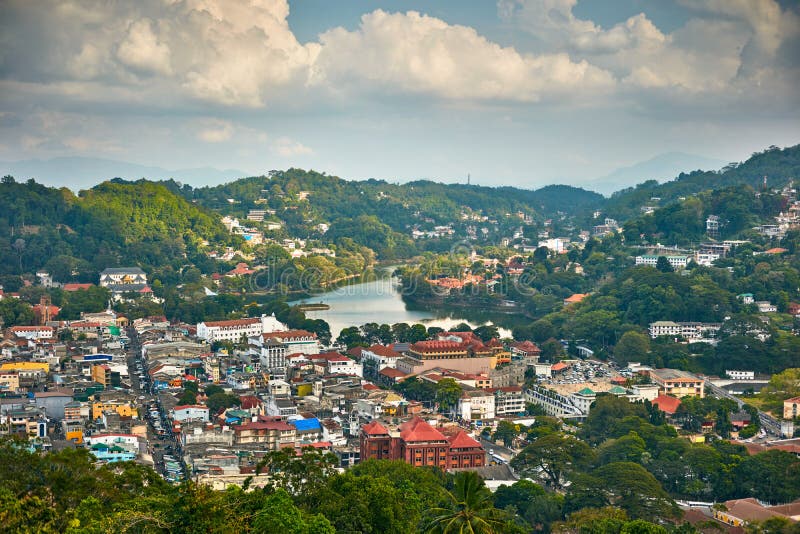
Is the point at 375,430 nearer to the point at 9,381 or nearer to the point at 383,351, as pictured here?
the point at 383,351

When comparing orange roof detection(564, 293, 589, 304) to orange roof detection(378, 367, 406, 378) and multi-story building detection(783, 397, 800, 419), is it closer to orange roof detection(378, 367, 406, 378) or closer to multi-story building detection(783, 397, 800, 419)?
orange roof detection(378, 367, 406, 378)

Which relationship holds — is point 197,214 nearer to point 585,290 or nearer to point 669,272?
point 585,290

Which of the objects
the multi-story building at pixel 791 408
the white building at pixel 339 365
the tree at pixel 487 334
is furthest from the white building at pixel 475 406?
the tree at pixel 487 334

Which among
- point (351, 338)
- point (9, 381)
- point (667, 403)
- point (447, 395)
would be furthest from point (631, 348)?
point (9, 381)

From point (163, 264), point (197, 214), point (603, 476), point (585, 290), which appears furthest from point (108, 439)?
point (197, 214)

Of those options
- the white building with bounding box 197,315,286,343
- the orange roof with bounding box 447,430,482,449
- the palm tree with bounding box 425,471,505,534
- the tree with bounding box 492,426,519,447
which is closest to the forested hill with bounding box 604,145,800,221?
the white building with bounding box 197,315,286,343

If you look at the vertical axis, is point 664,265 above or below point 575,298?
above
